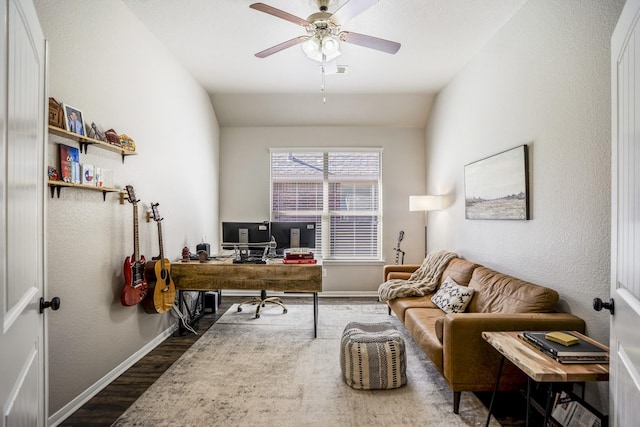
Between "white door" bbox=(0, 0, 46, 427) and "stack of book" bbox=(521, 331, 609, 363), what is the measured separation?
2055 mm

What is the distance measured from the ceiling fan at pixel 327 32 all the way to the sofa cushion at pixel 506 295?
199cm

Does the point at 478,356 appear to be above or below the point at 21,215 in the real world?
below

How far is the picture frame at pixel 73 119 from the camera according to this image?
6.77ft

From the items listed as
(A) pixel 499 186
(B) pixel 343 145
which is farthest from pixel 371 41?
(B) pixel 343 145

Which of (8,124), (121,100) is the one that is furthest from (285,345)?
(8,124)

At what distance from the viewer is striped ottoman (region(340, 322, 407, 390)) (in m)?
2.44

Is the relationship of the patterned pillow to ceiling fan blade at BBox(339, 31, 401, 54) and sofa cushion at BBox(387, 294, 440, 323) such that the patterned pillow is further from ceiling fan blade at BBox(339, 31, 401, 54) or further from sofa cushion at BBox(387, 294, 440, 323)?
ceiling fan blade at BBox(339, 31, 401, 54)

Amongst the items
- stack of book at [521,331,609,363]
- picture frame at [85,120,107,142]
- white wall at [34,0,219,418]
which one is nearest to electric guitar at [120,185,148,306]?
white wall at [34,0,219,418]

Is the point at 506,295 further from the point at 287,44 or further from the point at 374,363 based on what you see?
the point at 287,44

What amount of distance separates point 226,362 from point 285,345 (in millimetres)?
599

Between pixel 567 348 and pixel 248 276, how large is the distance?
2.57 m

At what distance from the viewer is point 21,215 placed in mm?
1069

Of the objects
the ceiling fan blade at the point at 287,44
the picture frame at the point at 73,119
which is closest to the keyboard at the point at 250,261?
the picture frame at the point at 73,119

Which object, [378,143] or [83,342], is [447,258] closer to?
[378,143]
